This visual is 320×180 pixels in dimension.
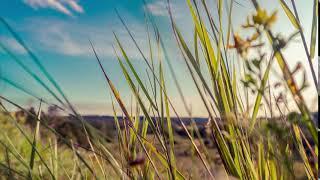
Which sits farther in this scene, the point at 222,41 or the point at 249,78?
the point at 222,41

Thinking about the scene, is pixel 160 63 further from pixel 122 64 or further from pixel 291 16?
pixel 291 16

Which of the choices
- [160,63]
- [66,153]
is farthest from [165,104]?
[66,153]

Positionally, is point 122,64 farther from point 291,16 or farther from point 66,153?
point 66,153

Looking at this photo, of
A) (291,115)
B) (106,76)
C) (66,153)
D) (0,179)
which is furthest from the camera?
(66,153)

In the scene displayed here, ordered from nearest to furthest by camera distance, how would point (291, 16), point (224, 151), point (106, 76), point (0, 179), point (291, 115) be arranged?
point (291, 115)
point (291, 16)
point (224, 151)
point (106, 76)
point (0, 179)

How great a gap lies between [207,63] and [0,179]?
3.91 ft

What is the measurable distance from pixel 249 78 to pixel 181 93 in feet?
0.79

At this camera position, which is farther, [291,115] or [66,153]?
[66,153]

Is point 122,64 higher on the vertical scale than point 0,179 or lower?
higher

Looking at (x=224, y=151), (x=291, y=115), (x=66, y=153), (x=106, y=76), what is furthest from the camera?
(x=66, y=153)

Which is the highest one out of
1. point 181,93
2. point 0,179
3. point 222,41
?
point 222,41

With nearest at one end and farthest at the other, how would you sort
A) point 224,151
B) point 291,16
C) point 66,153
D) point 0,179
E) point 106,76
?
point 291,16
point 224,151
point 106,76
point 0,179
point 66,153

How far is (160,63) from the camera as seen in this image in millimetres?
913

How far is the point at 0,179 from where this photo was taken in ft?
5.45
